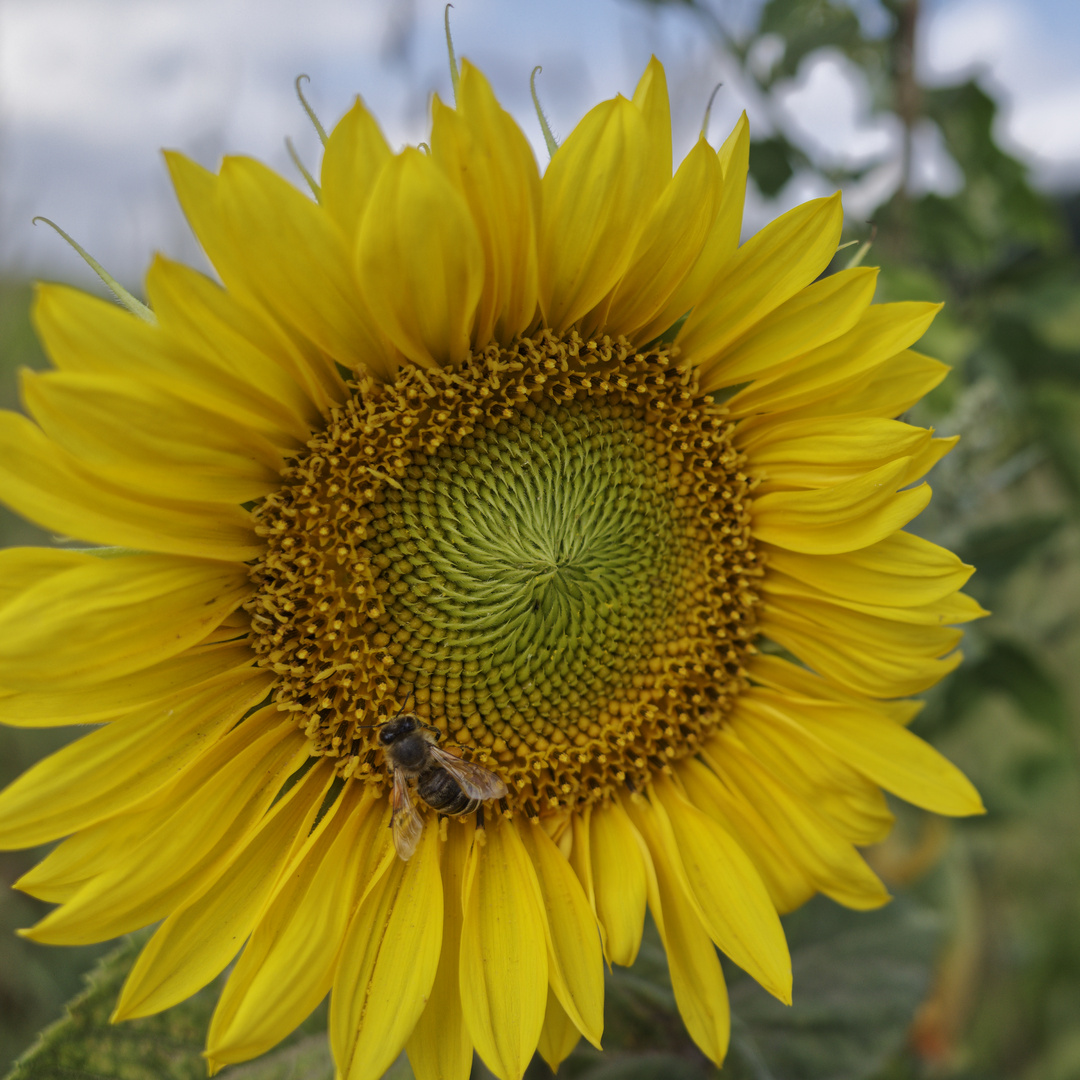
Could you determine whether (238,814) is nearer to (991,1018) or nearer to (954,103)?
(954,103)

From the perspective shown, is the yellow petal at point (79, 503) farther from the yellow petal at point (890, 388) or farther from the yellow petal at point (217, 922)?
the yellow petal at point (890, 388)

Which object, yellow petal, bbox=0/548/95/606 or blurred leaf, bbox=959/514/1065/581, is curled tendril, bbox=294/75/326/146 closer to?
yellow petal, bbox=0/548/95/606

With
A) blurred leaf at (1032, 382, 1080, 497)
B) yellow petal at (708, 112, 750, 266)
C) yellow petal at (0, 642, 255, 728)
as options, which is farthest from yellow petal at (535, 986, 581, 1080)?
blurred leaf at (1032, 382, 1080, 497)

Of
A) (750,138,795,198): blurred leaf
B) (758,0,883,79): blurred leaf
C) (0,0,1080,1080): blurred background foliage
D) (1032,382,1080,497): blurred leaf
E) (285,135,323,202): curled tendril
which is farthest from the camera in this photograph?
(1032,382,1080,497): blurred leaf

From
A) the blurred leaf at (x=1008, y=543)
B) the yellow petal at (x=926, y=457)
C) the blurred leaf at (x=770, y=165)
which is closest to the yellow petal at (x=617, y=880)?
the yellow petal at (x=926, y=457)

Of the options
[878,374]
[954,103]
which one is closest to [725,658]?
[878,374]

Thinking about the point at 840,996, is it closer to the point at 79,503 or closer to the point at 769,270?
the point at 769,270
